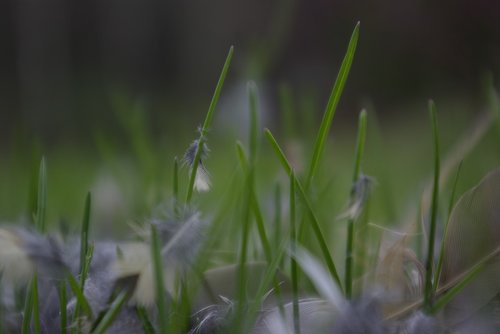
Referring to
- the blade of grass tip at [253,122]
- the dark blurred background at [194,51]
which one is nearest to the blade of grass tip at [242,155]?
the blade of grass tip at [253,122]

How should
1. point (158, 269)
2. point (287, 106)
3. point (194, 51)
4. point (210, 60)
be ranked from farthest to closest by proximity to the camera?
point (194, 51), point (210, 60), point (287, 106), point (158, 269)

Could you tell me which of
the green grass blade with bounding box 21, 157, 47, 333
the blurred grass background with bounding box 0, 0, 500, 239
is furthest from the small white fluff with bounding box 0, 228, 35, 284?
the blurred grass background with bounding box 0, 0, 500, 239

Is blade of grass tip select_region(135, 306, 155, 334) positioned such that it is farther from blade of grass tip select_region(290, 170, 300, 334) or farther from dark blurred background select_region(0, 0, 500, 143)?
dark blurred background select_region(0, 0, 500, 143)

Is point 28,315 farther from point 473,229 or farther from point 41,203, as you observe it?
point 473,229

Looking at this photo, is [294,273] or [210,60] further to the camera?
[210,60]

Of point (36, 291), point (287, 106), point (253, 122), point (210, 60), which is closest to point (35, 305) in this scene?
point (36, 291)

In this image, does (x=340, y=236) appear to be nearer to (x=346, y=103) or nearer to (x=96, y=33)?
(x=346, y=103)

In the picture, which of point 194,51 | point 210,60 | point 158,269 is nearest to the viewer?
point 158,269

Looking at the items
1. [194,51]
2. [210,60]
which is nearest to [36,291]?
[210,60]

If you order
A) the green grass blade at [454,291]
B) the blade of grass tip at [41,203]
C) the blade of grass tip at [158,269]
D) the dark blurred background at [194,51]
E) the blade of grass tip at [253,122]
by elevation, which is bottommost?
the green grass blade at [454,291]

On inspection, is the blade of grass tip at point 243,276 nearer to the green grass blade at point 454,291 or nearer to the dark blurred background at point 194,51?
the green grass blade at point 454,291

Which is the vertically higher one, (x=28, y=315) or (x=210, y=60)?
(x=210, y=60)
